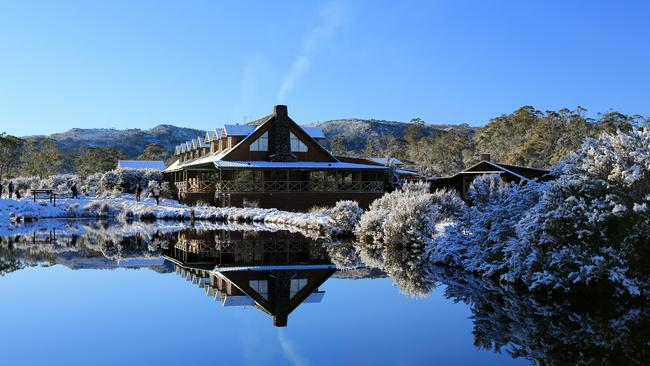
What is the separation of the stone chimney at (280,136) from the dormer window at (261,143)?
0.30 m

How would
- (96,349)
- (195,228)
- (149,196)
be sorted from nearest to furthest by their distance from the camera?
(96,349)
(195,228)
(149,196)

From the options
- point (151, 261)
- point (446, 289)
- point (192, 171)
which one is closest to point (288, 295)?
point (446, 289)

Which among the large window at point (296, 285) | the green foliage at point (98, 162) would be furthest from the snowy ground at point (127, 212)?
the green foliage at point (98, 162)

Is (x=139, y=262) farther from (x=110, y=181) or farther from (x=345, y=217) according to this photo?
(x=110, y=181)

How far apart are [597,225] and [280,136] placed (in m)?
36.4

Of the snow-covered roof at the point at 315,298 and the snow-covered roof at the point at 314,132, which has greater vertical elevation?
the snow-covered roof at the point at 314,132

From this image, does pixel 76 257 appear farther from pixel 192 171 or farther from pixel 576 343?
pixel 192 171

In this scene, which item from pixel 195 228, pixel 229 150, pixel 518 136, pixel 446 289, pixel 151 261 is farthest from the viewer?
pixel 518 136

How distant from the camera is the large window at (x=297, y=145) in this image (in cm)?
4800

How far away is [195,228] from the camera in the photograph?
32.3 metres

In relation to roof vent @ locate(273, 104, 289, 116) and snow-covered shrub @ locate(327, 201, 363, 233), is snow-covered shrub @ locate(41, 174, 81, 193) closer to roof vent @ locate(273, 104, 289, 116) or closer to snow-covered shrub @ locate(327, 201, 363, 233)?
roof vent @ locate(273, 104, 289, 116)

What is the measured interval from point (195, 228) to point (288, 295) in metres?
20.7

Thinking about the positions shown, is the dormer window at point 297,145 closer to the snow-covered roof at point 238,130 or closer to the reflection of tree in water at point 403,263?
the snow-covered roof at point 238,130

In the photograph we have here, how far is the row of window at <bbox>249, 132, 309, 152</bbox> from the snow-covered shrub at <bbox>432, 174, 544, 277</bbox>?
30.9 m
